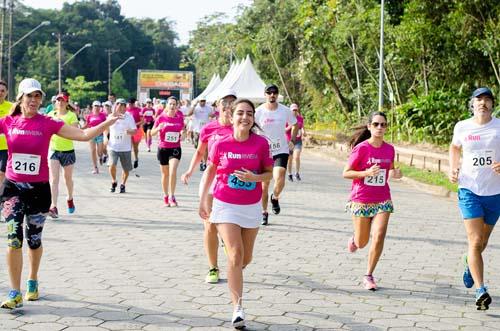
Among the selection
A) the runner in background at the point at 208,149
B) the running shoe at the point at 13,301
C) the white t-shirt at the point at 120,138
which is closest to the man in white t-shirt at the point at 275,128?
the runner in background at the point at 208,149

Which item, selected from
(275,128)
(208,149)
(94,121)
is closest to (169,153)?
(275,128)

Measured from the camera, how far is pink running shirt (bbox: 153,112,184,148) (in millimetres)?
13315

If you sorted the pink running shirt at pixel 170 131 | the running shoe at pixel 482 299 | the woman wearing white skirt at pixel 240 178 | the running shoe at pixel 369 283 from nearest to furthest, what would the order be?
the woman wearing white skirt at pixel 240 178 < the running shoe at pixel 482 299 < the running shoe at pixel 369 283 < the pink running shirt at pixel 170 131

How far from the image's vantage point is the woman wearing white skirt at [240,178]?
5.95 meters

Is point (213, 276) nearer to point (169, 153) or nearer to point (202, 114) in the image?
point (169, 153)

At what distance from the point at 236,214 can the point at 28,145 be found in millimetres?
1880

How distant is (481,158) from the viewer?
6.68 m

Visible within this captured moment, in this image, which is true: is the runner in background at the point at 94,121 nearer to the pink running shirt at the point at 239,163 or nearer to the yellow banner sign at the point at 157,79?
the pink running shirt at the point at 239,163

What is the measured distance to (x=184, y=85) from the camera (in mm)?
85062

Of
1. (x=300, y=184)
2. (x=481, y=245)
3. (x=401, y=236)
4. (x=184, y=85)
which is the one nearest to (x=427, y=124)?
(x=300, y=184)

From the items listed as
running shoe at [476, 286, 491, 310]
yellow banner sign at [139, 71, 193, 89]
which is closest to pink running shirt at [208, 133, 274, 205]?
running shoe at [476, 286, 491, 310]

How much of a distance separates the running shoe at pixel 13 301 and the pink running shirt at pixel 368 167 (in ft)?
10.4

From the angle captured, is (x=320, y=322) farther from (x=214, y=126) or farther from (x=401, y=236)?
(x=401, y=236)

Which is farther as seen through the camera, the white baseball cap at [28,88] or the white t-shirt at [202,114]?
the white t-shirt at [202,114]
